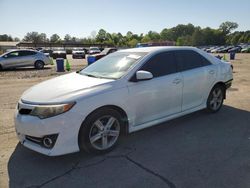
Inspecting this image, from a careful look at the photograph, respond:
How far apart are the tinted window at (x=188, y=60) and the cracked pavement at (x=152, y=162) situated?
1.18m

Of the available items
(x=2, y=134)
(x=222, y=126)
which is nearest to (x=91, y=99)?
(x=2, y=134)

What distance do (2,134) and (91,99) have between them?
2.29 metres

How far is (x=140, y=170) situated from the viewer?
3.53 meters

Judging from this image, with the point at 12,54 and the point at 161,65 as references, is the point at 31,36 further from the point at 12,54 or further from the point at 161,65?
the point at 161,65

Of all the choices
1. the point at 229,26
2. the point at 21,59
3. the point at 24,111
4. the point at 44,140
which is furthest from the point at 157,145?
the point at 229,26

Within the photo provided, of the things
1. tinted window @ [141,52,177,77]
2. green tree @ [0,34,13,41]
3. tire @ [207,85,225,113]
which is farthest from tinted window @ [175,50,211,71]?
green tree @ [0,34,13,41]

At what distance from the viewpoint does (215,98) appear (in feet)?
19.5

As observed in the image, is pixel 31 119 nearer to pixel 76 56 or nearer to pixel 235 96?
pixel 235 96

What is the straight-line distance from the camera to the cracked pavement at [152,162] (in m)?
3.26

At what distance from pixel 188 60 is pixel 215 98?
4.14ft

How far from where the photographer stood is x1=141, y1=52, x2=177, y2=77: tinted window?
459 cm

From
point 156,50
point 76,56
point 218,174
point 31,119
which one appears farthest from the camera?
point 76,56

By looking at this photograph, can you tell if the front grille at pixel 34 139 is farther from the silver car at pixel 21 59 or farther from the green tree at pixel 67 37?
the green tree at pixel 67 37

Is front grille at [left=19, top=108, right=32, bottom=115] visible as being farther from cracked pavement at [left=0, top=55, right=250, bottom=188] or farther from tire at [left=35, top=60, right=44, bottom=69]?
Answer: tire at [left=35, top=60, right=44, bottom=69]
